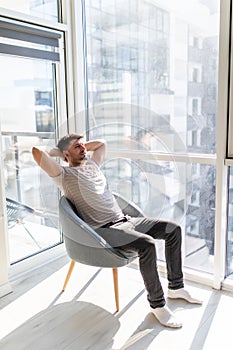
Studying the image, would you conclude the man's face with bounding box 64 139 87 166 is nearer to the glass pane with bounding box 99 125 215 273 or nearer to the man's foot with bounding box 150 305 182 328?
the glass pane with bounding box 99 125 215 273

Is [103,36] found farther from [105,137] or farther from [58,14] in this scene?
[105,137]

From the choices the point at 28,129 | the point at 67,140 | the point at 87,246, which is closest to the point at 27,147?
the point at 28,129

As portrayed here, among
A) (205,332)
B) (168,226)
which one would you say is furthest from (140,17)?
(205,332)

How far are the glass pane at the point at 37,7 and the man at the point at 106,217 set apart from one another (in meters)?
1.01

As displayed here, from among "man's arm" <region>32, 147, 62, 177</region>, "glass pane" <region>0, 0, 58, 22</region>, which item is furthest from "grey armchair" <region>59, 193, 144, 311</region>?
"glass pane" <region>0, 0, 58, 22</region>

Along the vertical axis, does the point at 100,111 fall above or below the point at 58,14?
below

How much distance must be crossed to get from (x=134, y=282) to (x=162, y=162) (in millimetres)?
915

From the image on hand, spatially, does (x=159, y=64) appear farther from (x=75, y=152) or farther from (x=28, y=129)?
(x=28, y=129)

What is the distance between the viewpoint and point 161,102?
2652 mm

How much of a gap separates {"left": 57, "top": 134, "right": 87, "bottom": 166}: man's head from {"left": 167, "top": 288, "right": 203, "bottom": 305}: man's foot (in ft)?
3.51

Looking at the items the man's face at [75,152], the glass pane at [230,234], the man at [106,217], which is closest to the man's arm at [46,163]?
the man at [106,217]

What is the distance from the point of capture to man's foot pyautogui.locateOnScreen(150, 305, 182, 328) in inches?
81.4

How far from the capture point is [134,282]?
262 cm

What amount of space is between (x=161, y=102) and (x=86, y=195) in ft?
2.99
